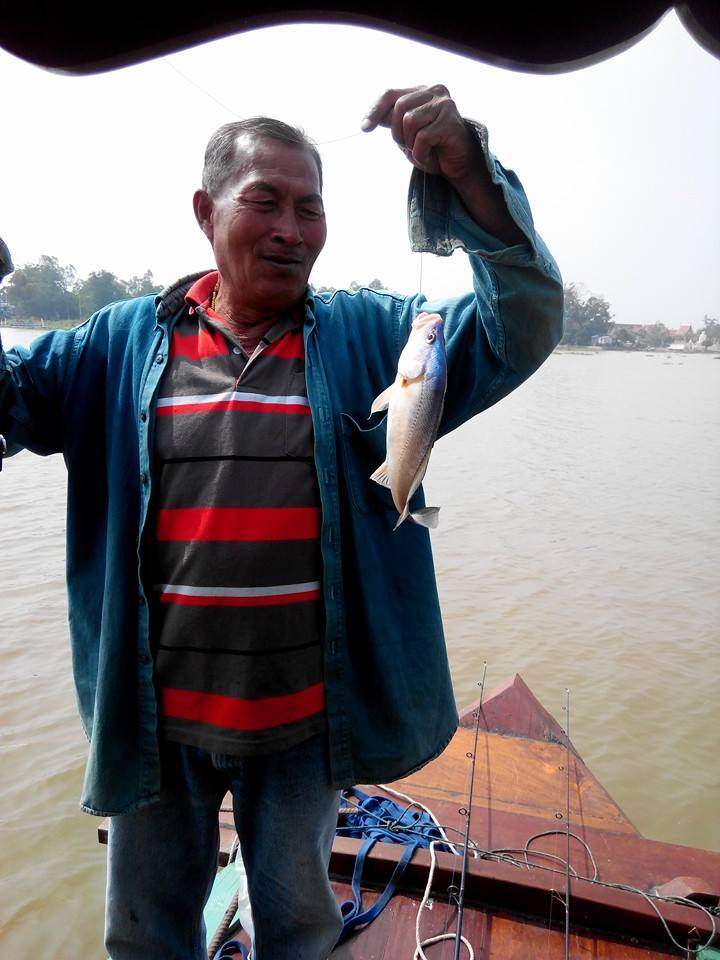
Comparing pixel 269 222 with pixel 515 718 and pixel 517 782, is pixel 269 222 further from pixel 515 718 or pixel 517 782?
pixel 515 718

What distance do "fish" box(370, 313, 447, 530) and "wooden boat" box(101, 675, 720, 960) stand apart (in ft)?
6.36

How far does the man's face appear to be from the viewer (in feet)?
6.04

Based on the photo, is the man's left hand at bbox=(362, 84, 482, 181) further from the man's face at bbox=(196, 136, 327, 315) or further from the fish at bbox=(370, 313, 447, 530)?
the fish at bbox=(370, 313, 447, 530)

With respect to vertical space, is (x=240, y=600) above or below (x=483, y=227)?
below

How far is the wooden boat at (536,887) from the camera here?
261 centimetres

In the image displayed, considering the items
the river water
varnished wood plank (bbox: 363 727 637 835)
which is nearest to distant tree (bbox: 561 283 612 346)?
the river water

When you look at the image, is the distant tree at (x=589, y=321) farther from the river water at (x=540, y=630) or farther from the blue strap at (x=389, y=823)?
the blue strap at (x=389, y=823)

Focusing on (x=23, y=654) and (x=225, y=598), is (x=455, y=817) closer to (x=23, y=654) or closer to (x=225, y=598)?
(x=225, y=598)

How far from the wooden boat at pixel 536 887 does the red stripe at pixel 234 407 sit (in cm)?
210

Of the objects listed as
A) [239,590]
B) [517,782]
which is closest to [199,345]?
[239,590]

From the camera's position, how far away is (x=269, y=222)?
72.3 inches

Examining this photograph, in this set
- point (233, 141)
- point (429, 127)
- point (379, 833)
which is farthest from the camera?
point (379, 833)

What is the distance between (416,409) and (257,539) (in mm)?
529

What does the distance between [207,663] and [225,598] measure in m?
0.18
